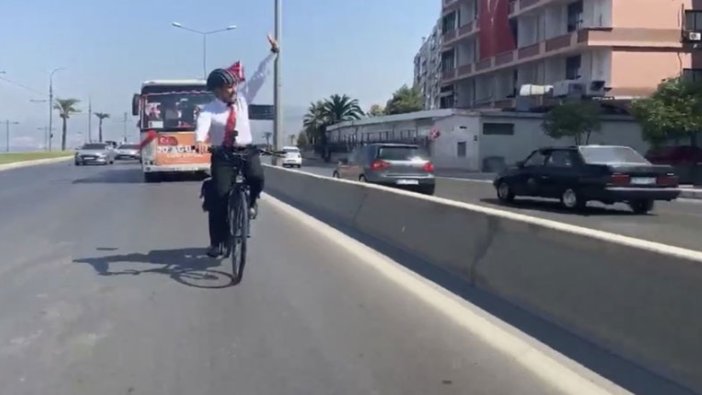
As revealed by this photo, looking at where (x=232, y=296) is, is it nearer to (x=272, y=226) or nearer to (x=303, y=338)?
(x=303, y=338)

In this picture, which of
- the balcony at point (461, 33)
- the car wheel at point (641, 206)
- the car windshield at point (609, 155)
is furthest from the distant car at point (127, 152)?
the car wheel at point (641, 206)

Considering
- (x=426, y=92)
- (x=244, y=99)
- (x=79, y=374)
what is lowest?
(x=79, y=374)

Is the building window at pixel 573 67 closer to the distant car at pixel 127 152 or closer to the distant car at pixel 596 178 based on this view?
the distant car at pixel 596 178

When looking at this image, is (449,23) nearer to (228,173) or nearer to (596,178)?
(596,178)

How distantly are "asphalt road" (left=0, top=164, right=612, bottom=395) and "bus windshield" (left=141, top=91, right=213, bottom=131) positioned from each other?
16581mm

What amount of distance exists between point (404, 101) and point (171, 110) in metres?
72.1

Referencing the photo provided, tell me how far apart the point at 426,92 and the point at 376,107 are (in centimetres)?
1023

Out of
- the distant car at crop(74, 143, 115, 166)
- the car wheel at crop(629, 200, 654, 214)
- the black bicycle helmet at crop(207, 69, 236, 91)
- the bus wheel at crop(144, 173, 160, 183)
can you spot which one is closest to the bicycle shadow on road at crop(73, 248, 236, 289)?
the black bicycle helmet at crop(207, 69, 236, 91)

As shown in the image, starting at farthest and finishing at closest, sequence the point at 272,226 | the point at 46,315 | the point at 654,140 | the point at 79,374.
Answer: the point at 654,140
the point at 272,226
the point at 46,315
the point at 79,374

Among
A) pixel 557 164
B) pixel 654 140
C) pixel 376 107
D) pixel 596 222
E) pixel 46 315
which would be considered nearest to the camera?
pixel 46 315

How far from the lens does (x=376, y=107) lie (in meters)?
124

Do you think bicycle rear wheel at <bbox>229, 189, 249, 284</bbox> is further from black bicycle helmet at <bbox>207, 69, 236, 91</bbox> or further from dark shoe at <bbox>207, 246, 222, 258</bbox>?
black bicycle helmet at <bbox>207, 69, 236, 91</bbox>

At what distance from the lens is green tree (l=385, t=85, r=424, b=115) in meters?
98.2

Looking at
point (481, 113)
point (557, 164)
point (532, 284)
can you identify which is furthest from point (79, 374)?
point (481, 113)
